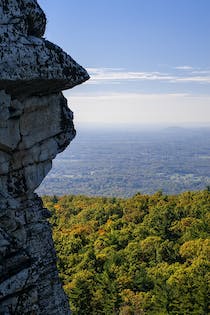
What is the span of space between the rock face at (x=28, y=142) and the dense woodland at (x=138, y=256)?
69.2 ft

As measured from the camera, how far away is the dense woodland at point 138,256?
1276 inches

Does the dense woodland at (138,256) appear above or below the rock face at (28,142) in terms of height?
below

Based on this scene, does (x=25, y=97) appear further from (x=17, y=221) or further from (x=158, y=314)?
(x=158, y=314)

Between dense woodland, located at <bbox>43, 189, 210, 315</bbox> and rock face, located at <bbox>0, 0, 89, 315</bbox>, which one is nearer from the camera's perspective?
rock face, located at <bbox>0, 0, 89, 315</bbox>

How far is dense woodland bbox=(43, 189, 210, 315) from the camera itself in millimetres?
32406

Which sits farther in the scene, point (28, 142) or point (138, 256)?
point (138, 256)

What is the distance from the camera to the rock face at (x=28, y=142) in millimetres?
10023

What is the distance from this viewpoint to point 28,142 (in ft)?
37.9

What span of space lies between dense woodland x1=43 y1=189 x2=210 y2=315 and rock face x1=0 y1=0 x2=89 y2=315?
2108cm

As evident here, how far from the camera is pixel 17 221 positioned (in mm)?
10797

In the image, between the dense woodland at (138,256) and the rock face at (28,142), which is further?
the dense woodland at (138,256)

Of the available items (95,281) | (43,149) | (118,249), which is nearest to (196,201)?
(118,249)

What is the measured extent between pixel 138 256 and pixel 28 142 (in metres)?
33.6

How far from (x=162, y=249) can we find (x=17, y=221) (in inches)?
1364
